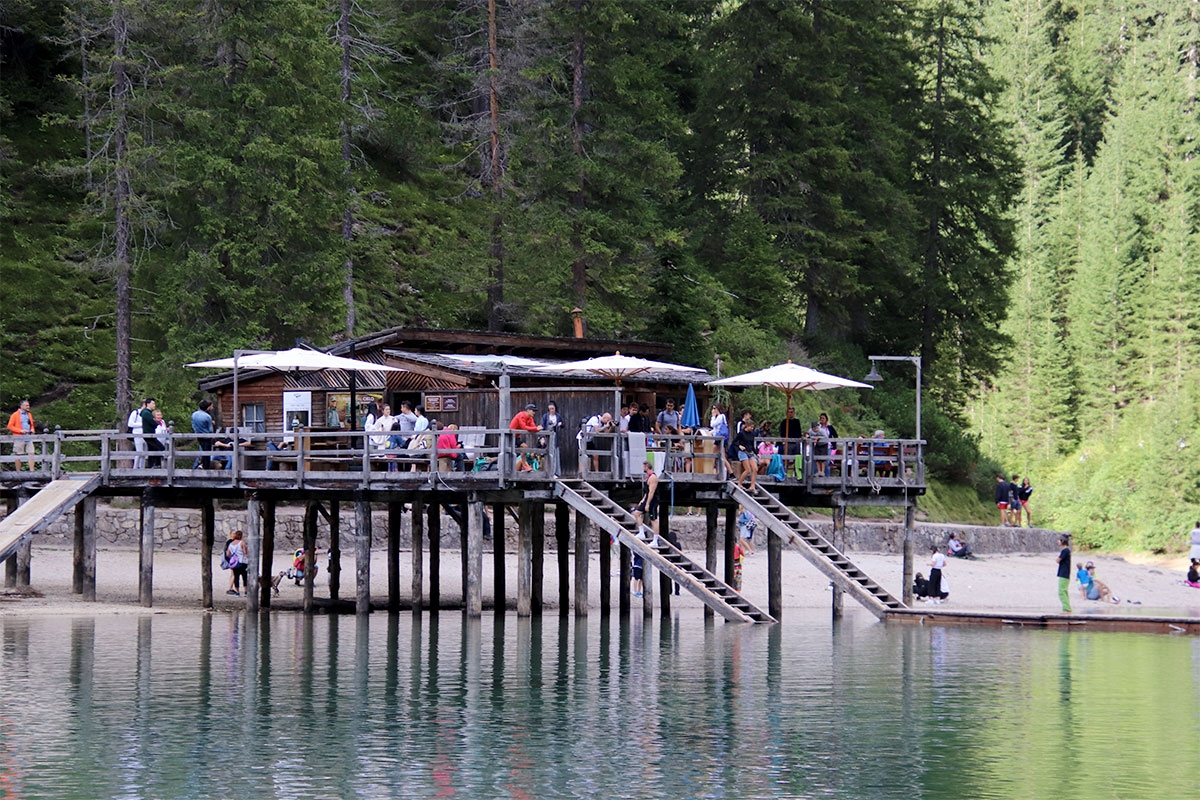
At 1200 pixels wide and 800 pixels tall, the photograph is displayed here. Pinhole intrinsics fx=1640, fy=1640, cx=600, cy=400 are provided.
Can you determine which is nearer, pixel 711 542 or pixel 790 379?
pixel 790 379

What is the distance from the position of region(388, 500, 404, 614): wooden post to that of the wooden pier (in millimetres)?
51

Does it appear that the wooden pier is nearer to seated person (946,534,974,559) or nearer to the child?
the child

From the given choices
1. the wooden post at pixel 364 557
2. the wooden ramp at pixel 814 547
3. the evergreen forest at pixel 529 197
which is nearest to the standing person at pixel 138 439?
the wooden post at pixel 364 557

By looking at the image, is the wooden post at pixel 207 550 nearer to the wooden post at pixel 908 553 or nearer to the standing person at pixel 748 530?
the wooden post at pixel 908 553

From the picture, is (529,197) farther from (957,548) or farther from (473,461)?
(473,461)

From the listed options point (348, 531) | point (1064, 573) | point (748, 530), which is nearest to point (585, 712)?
point (1064, 573)

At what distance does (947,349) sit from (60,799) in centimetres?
5468

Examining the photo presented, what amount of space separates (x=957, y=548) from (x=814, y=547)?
1682 centimetres

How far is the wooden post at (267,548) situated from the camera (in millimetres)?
37344

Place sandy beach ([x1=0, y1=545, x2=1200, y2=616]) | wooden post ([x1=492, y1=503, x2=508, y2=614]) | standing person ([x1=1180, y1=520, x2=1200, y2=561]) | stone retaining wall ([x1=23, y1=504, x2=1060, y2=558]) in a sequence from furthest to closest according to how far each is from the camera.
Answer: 1. standing person ([x1=1180, y1=520, x2=1200, y2=561])
2. stone retaining wall ([x1=23, y1=504, x2=1060, y2=558])
3. sandy beach ([x1=0, y1=545, x2=1200, y2=616])
4. wooden post ([x1=492, y1=503, x2=508, y2=614])

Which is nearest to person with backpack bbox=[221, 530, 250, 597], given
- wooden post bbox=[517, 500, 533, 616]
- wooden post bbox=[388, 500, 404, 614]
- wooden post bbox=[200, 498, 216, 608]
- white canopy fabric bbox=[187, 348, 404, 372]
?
wooden post bbox=[200, 498, 216, 608]

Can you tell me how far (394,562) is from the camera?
38.1 metres

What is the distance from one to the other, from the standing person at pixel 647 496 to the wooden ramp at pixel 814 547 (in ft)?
5.38

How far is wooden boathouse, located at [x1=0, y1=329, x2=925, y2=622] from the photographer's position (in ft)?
108
